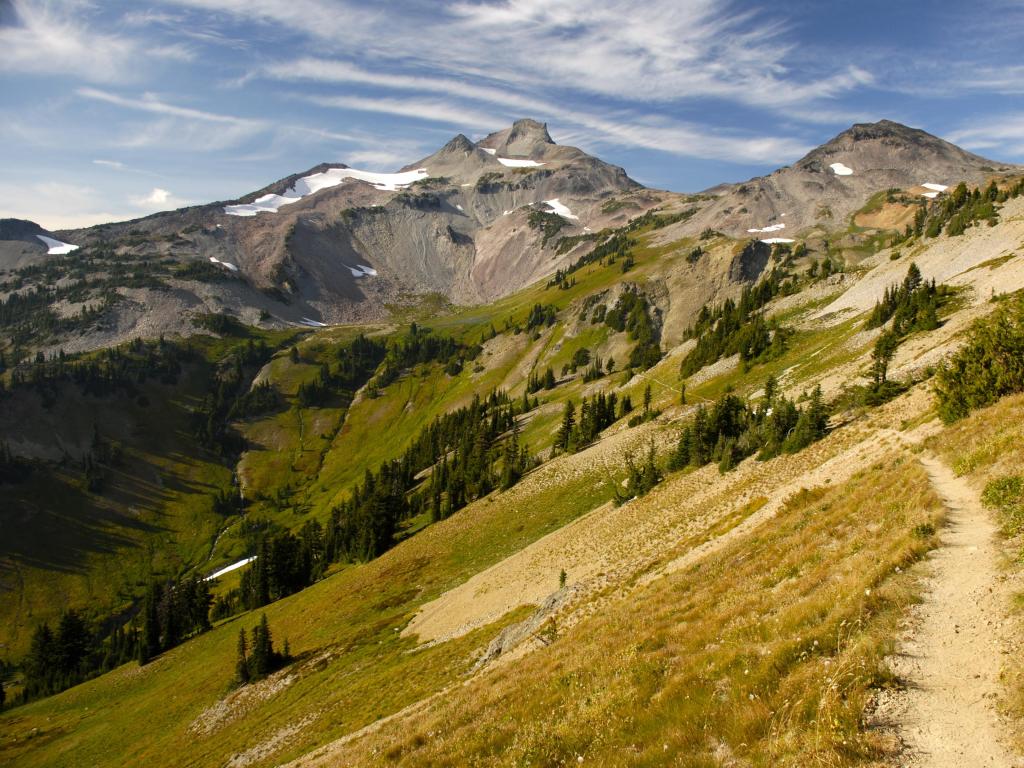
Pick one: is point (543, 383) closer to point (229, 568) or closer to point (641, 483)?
point (229, 568)

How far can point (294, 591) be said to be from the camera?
11275 cm

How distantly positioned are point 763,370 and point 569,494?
1699 inches

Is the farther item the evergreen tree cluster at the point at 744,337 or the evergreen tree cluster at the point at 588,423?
the evergreen tree cluster at the point at 588,423

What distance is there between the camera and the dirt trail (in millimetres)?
8445

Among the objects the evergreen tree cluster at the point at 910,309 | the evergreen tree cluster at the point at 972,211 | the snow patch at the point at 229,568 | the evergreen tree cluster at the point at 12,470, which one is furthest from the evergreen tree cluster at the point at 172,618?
the evergreen tree cluster at the point at 972,211

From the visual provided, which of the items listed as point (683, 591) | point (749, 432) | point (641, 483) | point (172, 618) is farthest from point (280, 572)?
point (683, 591)

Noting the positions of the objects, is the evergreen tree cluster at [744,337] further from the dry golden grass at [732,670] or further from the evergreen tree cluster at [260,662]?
the evergreen tree cluster at [260,662]

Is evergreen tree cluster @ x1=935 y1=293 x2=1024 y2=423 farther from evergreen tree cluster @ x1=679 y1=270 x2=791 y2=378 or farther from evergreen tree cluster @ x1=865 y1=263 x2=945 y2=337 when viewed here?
evergreen tree cluster @ x1=679 y1=270 x2=791 y2=378

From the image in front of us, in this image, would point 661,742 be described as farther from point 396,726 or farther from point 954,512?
point 396,726

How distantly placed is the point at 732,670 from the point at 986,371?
26006 mm

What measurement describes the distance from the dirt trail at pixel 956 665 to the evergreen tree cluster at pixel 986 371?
16987mm

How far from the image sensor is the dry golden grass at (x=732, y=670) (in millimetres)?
10391

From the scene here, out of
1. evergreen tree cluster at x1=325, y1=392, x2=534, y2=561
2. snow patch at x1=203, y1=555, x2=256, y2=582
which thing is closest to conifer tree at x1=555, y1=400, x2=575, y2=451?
evergreen tree cluster at x1=325, y1=392, x2=534, y2=561

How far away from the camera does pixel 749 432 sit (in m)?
53.3
